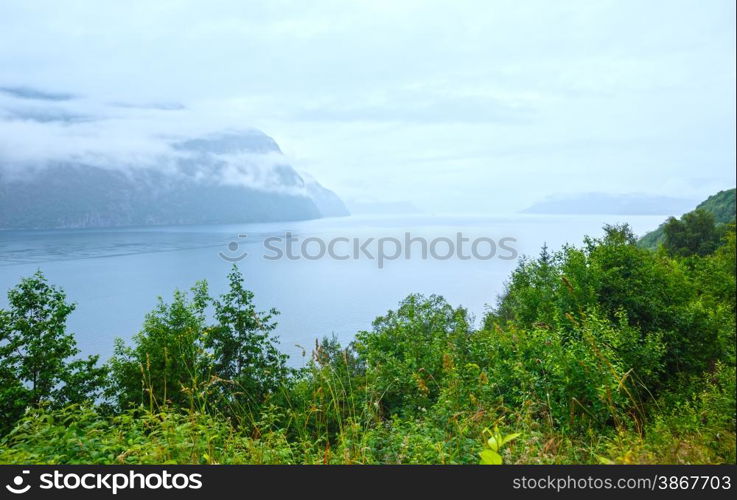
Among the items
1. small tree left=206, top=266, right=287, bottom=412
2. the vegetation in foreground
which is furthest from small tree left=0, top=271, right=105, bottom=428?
small tree left=206, top=266, right=287, bottom=412

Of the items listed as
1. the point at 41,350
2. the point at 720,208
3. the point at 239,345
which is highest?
the point at 720,208

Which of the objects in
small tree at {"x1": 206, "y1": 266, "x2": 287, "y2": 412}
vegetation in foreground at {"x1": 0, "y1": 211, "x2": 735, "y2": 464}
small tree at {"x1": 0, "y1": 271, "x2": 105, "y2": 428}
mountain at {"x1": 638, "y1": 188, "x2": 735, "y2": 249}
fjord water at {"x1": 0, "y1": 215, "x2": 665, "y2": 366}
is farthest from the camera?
fjord water at {"x1": 0, "y1": 215, "x2": 665, "y2": 366}

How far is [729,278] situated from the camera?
16.4 meters

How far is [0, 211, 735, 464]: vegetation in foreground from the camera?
2742 millimetres

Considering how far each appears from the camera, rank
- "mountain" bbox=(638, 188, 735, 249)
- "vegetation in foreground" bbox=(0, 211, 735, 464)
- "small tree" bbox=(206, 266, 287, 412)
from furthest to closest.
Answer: "mountain" bbox=(638, 188, 735, 249)
"small tree" bbox=(206, 266, 287, 412)
"vegetation in foreground" bbox=(0, 211, 735, 464)

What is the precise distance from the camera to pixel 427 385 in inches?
386

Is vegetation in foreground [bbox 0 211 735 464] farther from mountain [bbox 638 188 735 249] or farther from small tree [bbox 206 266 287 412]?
mountain [bbox 638 188 735 249]

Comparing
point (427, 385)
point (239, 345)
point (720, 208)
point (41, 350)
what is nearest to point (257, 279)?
point (239, 345)

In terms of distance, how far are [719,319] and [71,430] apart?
1653cm

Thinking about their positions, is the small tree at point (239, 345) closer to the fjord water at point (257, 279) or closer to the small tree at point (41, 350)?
the small tree at point (41, 350)

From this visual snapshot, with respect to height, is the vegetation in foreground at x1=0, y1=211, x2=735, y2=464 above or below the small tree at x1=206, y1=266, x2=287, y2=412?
above

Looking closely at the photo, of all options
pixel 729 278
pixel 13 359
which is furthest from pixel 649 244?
pixel 13 359

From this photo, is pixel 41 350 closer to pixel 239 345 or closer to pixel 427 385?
pixel 239 345
